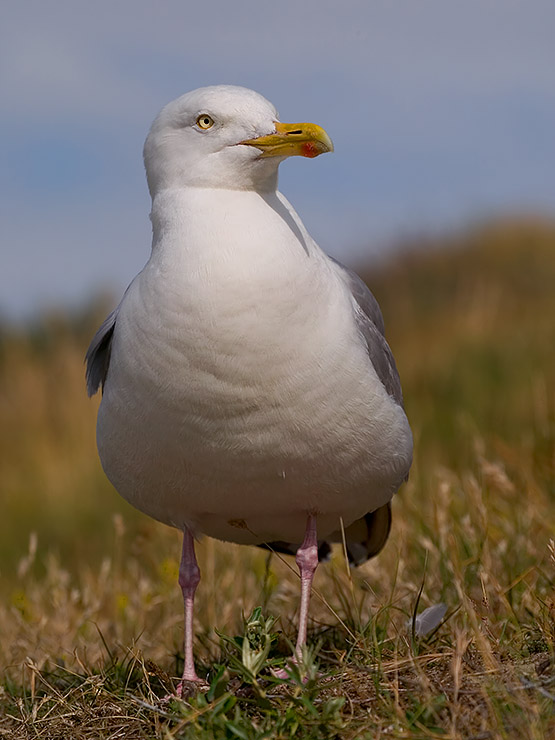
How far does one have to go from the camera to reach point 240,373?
3.30m

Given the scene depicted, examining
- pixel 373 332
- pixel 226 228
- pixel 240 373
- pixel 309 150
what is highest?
pixel 309 150

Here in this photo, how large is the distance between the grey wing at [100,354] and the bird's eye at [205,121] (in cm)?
77

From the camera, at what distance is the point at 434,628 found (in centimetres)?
359

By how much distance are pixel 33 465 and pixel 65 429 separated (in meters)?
0.55

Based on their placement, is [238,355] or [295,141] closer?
[238,355]

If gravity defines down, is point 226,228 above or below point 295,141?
below

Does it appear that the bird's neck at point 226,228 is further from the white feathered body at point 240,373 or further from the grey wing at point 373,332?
the grey wing at point 373,332

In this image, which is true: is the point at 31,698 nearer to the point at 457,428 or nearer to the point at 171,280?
the point at 171,280

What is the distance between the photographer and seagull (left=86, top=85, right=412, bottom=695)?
332 cm

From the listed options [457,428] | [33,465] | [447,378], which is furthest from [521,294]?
[33,465]

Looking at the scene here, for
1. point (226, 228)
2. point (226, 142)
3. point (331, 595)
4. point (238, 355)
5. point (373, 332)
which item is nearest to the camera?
point (238, 355)

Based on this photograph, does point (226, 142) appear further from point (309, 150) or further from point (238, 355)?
point (238, 355)

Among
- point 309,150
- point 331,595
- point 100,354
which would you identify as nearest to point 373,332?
point 309,150

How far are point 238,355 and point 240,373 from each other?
0.06 m
